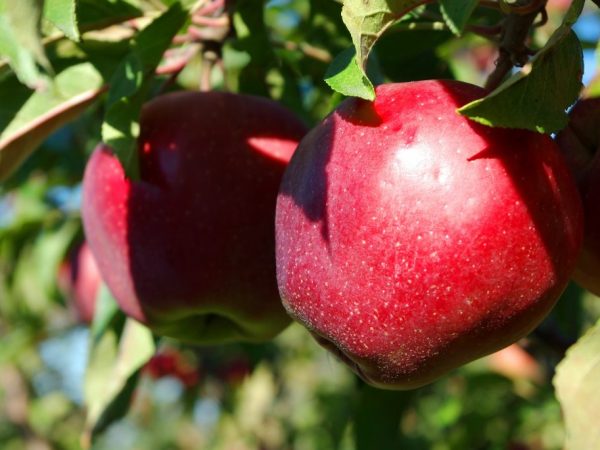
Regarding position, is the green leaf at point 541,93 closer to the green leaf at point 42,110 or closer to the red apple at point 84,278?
the green leaf at point 42,110

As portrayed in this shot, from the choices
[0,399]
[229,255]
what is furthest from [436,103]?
[0,399]

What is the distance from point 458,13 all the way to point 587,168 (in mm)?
293

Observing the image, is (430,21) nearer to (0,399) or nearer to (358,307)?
(358,307)

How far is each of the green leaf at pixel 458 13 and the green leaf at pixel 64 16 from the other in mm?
409

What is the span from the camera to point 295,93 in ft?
5.72

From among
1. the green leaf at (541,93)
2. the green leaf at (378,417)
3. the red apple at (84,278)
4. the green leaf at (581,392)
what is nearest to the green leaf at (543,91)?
the green leaf at (541,93)

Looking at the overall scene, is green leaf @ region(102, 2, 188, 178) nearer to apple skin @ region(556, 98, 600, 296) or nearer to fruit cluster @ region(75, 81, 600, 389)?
fruit cluster @ region(75, 81, 600, 389)

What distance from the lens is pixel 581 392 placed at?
919 millimetres

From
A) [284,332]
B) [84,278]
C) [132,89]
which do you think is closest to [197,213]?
[132,89]

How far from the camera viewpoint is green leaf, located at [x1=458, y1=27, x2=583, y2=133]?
33.8 inches

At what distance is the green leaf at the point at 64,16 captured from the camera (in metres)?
0.99

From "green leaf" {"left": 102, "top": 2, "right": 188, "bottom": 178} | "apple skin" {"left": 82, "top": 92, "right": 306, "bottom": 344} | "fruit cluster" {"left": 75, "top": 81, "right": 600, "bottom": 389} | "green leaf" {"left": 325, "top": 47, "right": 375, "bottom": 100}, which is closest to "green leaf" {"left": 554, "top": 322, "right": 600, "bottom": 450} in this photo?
"fruit cluster" {"left": 75, "top": 81, "right": 600, "bottom": 389}

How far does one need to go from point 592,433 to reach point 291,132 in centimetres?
67

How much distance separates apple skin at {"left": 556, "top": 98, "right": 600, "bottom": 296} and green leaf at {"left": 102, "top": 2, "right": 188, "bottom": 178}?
0.55m
